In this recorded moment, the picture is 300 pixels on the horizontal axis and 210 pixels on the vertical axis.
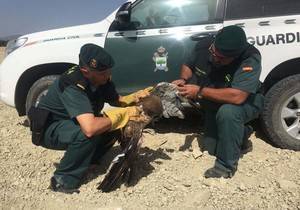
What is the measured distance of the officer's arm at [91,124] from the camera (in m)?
3.88

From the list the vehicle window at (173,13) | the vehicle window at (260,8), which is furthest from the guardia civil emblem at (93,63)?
the vehicle window at (260,8)

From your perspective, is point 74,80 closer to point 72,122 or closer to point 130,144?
point 72,122

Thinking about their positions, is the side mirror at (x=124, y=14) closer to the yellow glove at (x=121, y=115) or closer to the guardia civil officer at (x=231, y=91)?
the guardia civil officer at (x=231, y=91)

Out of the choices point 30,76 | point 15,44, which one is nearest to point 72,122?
point 30,76

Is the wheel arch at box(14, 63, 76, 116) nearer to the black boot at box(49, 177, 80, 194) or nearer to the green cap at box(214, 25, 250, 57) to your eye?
the black boot at box(49, 177, 80, 194)

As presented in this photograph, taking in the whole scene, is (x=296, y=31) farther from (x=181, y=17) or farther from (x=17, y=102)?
(x=17, y=102)

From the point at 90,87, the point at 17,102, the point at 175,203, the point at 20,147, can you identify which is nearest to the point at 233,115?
the point at 175,203

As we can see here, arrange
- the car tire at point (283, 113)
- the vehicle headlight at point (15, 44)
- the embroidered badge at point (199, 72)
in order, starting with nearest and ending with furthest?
the embroidered badge at point (199, 72)
the car tire at point (283, 113)
the vehicle headlight at point (15, 44)

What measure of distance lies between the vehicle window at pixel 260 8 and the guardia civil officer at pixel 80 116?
151cm

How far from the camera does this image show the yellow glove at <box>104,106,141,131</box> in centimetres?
402

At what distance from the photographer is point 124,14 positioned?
5.23 meters

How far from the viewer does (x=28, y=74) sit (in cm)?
571

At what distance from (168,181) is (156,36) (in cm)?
170

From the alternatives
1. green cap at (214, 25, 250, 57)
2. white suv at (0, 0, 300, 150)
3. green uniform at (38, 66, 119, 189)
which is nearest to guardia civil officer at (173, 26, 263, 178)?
green cap at (214, 25, 250, 57)
